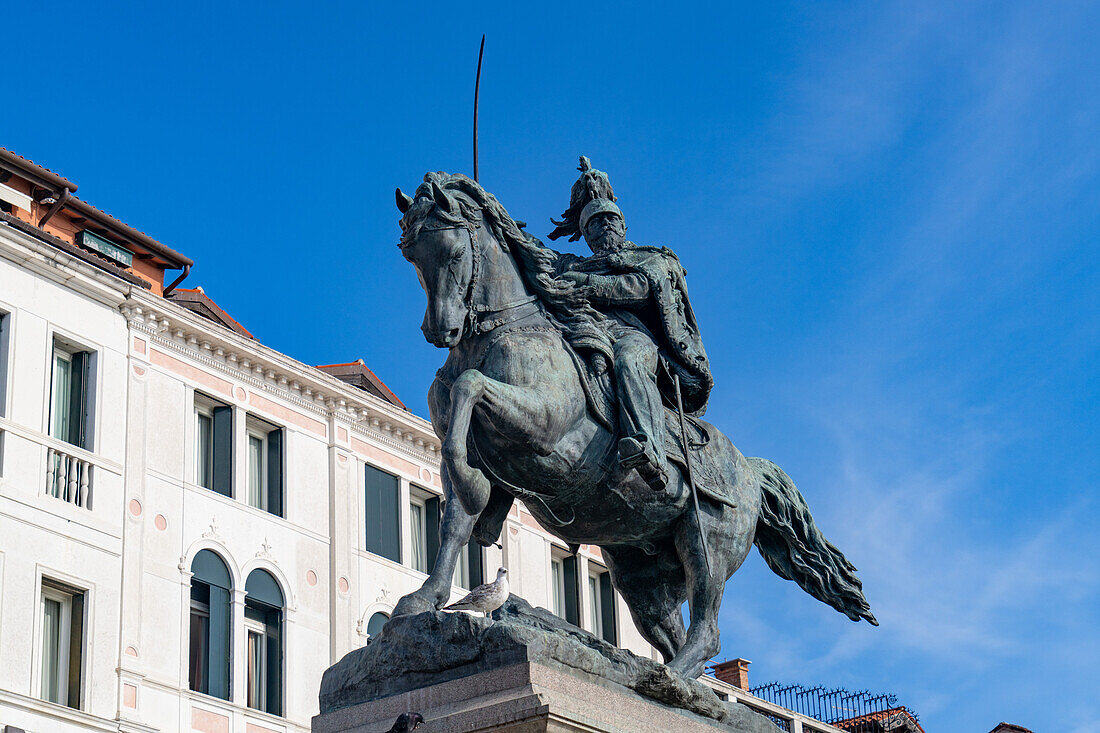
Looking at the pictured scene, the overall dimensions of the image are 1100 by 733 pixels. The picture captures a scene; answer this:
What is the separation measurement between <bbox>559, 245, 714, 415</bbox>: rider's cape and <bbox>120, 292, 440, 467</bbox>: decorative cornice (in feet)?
68.6

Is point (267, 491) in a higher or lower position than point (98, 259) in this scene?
lower

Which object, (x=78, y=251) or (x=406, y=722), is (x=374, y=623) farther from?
(x=406, y=722)

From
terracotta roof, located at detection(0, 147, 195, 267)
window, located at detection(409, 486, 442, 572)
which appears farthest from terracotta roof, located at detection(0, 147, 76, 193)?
window, located at detection(409, 486, 442, 572)

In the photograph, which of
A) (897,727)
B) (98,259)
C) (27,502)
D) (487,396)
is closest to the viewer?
(487,396)

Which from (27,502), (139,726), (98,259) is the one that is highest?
(98,259)

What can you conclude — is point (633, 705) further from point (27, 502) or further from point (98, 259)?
point (98, 259)

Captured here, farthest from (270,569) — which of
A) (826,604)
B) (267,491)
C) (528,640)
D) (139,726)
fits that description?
(528,640)

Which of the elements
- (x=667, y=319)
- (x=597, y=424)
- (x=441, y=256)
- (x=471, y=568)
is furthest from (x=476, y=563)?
(x=441, y=256)

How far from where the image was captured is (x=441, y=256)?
8461 mm

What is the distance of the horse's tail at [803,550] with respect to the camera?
991 cm

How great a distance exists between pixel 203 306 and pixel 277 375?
192 cm

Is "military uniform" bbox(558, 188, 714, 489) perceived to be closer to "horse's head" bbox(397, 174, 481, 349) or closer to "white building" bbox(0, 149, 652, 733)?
"horse's head" bbox(397, 174, 481, 349)

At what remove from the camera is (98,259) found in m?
29.0

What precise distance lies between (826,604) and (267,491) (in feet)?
73.6
